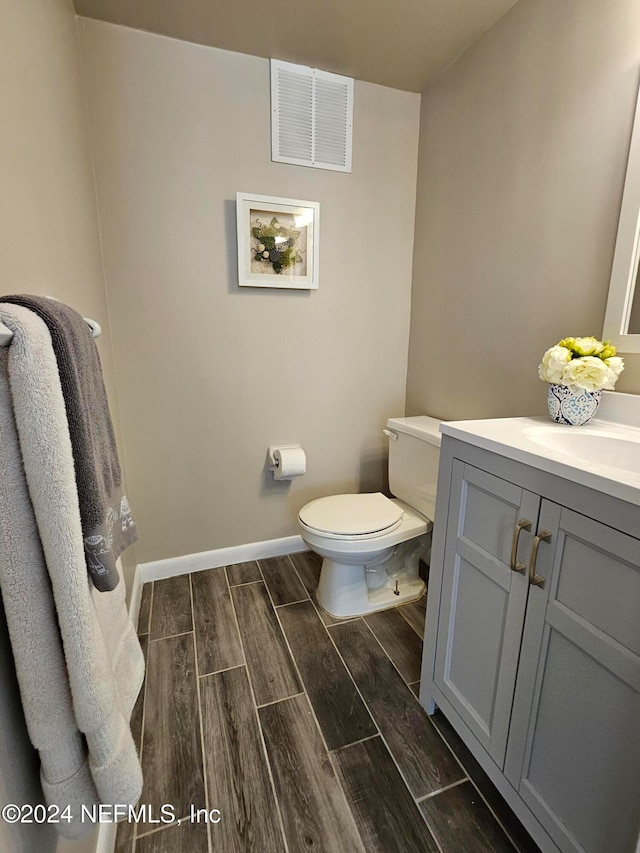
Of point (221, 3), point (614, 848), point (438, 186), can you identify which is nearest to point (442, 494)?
point (614, 848)

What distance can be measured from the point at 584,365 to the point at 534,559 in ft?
2.07

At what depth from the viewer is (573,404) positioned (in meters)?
1.22

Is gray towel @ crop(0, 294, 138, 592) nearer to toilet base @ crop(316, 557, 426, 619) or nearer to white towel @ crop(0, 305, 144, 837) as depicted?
white towel @ crop(0, 305, 144, 837)

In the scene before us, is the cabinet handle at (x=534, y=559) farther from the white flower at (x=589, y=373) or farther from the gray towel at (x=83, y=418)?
the gray towel at (x=83, y=418)

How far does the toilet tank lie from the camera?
171 centimetres

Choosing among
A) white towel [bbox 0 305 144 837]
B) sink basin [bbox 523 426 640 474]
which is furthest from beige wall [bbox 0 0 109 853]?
sink basin [bbox 523 426 640 474]

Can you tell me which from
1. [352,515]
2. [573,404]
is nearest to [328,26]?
[573,404]

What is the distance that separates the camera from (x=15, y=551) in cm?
48

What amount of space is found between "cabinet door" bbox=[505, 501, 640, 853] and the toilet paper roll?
1.29 metres

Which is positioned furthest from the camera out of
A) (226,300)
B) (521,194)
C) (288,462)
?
(288,462)

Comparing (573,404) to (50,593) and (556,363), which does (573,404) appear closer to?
(556,363)

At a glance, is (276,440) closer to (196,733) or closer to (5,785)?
(196,733)

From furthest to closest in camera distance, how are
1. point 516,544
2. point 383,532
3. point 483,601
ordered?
point 383,532
point 483,601
point 516,544

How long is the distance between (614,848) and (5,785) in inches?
40.7
